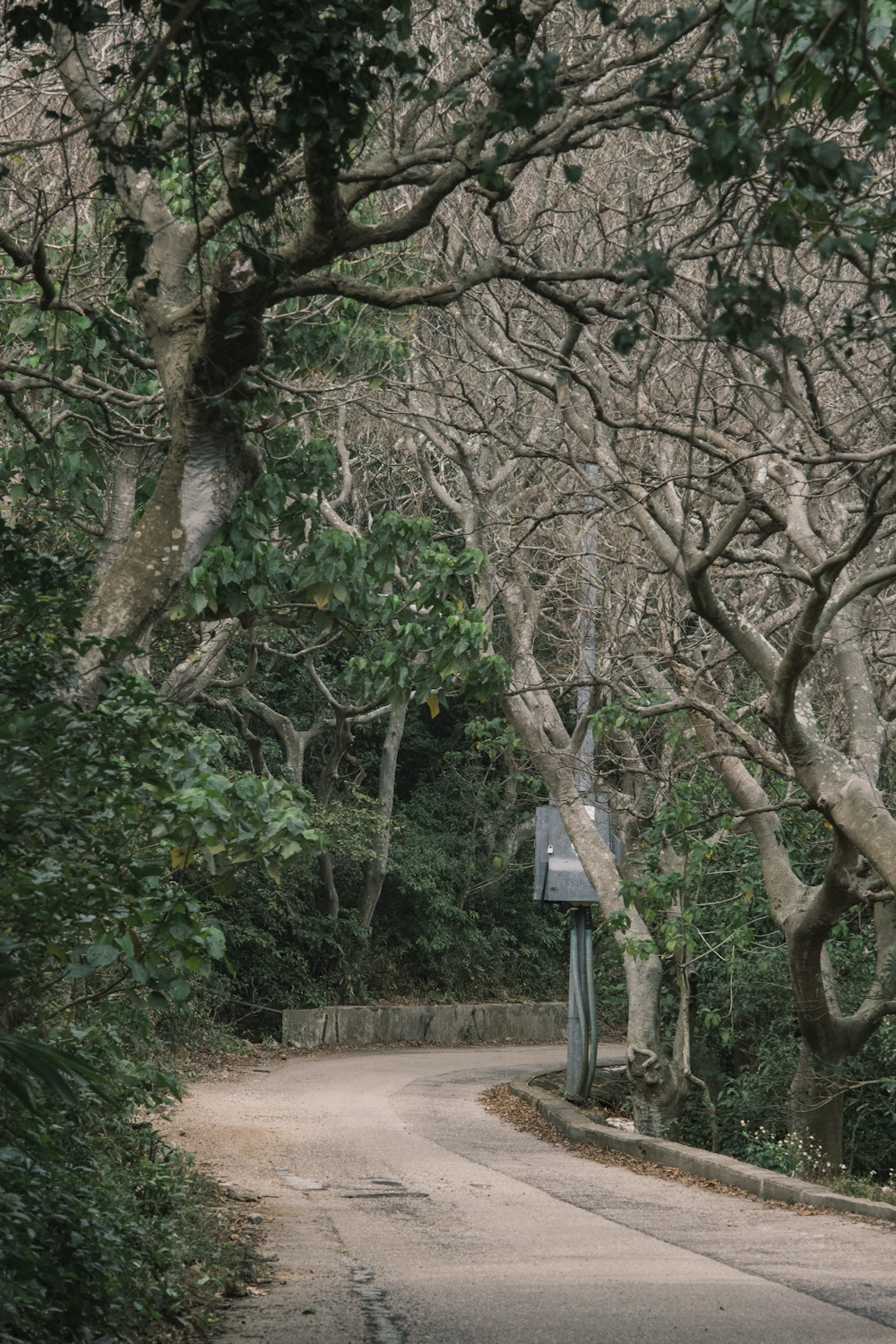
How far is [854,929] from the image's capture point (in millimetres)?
14125

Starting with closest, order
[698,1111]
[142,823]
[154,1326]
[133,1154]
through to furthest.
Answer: [154,1326] → [142,823] → [133,1154] → [698,1111]

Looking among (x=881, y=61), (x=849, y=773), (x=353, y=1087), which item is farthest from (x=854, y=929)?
(x=881, y=61)

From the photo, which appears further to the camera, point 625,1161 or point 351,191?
point 625,1161

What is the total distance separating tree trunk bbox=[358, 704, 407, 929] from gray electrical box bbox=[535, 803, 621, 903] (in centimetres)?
947

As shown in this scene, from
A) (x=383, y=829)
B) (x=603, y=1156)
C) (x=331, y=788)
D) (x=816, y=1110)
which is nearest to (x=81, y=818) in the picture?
(x=603, y=1156)

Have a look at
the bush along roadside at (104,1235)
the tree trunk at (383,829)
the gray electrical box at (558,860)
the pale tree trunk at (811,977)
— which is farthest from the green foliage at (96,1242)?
the tree trunk at (383,829)

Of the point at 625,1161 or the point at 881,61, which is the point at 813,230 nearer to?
the point at 881,61

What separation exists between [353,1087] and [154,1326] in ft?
41.5

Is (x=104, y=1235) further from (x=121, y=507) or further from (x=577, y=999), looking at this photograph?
(x=577, y=999)

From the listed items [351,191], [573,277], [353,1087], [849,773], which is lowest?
[353,1087]

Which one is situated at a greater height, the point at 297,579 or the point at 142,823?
the point at 297,579

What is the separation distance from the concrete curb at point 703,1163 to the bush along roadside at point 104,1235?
13.2 feet

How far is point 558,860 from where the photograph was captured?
581 inches

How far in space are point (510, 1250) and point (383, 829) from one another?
1771 centimetres
